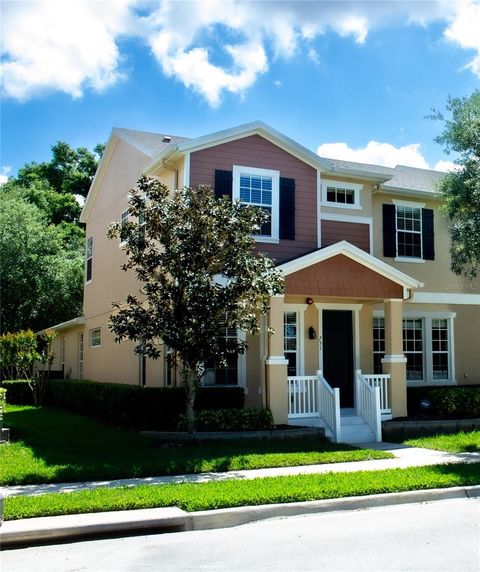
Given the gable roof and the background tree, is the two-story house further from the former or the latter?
the background tree

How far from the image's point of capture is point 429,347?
17922 millimetres

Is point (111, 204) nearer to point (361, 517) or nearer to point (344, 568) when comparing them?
point (361, 517)

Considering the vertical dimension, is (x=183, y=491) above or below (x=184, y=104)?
below

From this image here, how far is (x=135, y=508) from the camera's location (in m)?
7.37

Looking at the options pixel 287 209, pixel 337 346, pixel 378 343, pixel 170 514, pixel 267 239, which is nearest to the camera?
pixel 170 514

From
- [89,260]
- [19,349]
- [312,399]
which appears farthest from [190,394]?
[89,260]

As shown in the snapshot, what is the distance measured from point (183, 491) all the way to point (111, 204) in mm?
13440

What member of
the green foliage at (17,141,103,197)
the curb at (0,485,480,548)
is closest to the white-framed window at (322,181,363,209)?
the curb at (0,485,480,548)

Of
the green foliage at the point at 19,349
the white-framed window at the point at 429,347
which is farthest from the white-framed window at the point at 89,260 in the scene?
the white-framed window at the point at 429,347

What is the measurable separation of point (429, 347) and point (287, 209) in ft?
19.6

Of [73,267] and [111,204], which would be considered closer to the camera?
[111,204]

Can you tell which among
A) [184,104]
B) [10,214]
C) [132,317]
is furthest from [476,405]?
[10,214]

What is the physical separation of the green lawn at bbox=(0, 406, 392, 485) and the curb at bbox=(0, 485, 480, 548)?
2.22m

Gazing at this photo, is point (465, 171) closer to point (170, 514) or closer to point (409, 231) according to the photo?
point (409, 231)
